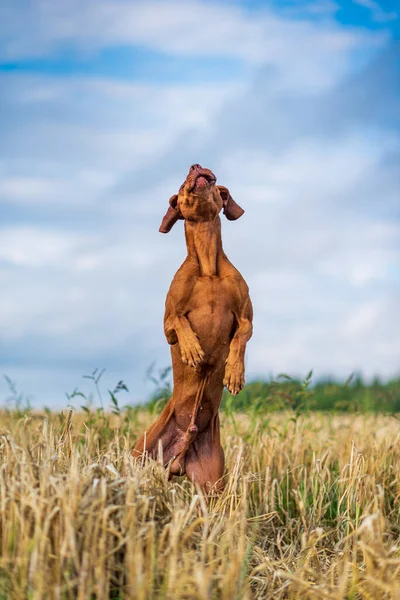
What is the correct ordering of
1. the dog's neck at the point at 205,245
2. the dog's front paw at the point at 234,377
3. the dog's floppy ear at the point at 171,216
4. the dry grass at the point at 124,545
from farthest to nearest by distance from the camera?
1. the dog's floppy ear at the point at 171,216
2. the dog's neck at the point at 205,245
3. the dog's front paw at the point at 234,377
4. the dry grass at the point at 124,545

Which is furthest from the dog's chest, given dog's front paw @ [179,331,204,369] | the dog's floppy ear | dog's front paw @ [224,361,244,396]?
the dog's floppy ear

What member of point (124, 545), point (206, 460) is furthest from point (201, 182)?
point (124, 545)

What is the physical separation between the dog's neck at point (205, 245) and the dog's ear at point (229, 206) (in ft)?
0.91

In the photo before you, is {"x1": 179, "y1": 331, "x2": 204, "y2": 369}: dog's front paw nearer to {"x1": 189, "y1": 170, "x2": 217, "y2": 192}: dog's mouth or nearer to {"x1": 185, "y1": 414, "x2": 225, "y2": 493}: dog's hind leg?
{"x1": 185, "y1": 414, "x2": 225, "y2": 493}: dog's hind leg

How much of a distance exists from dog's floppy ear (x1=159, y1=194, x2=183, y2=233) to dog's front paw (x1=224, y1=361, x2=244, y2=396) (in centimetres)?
109

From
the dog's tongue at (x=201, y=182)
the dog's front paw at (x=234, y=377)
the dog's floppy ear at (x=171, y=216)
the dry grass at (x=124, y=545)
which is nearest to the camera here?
the dry grass at (x=124, y=545)

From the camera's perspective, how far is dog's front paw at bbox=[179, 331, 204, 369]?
491cm

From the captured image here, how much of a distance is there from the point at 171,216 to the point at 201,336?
869mm

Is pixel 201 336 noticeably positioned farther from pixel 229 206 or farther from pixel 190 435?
pixel 229 206

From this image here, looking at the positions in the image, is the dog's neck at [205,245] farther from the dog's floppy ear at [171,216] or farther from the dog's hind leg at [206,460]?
the dog's hind leg at [206,460]

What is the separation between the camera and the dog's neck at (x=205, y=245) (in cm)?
514

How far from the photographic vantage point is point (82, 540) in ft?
11.4

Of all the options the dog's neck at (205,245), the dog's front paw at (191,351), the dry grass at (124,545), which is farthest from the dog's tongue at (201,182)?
the dry grass at (124,545)

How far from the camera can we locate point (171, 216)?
17.8 feet
